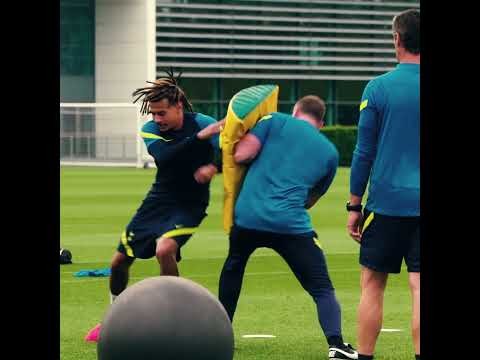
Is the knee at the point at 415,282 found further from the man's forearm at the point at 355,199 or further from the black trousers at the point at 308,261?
the black trousers at the point at 308,261

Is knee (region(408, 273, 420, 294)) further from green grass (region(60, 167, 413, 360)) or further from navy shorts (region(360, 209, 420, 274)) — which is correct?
green grass (region(60, 167, 413, 360))

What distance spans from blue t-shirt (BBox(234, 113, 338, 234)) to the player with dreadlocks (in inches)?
22.2

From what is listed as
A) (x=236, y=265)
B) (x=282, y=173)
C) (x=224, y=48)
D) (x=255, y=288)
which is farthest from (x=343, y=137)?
(x=282, y=173)

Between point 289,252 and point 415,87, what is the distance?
1717 millimetres

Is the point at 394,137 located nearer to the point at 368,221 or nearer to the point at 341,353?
the point at 368,221

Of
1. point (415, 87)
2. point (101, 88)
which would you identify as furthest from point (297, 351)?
point (101, 88)

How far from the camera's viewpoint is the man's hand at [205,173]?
9.70 meters

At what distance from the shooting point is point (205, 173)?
9.71 meters

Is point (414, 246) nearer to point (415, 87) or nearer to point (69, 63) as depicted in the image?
point (415, 87)

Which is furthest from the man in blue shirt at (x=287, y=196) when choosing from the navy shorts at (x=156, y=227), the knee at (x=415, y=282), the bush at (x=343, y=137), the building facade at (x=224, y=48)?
the bush at (x=343, y=137)

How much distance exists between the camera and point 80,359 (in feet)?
30.3

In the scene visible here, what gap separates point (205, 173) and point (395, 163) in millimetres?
1928

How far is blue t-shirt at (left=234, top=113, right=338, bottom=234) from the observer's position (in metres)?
9.26

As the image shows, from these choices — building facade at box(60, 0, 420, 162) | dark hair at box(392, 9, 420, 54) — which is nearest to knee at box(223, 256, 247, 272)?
dark hair at box(392, 9, 420, 54)
